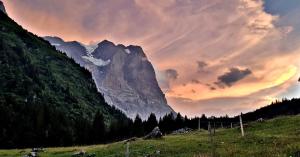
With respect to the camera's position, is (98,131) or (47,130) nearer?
(47,130)

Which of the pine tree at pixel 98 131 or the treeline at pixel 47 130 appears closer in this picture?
the treeline at pixel 47 130

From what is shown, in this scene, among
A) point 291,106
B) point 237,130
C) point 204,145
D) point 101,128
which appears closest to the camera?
point 204,145

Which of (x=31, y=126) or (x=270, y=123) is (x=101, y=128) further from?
(x=270, y=123)

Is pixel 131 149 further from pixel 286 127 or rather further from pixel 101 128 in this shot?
pixel 101 128

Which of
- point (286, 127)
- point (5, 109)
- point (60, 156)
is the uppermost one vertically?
point (5, 109)

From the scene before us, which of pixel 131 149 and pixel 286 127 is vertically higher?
pixel 286 127

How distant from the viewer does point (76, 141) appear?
→ 14700 centimetres

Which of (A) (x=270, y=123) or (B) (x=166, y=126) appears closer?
(A) (x=270, y=123)

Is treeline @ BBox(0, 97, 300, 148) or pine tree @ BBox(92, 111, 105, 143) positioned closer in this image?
treeline @ BBox(0, 97, 300, 148)

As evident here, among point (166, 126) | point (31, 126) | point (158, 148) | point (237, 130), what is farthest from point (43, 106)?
point (158, 148)

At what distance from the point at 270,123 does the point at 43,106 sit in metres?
108

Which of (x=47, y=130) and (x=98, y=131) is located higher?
(x=98, y=131)

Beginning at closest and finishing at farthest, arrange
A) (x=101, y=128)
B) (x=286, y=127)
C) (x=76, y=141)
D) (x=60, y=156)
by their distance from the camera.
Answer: (x=60, y=156)
(x=286, y=127)
(x=76, y=141)
(x=101, y=128)

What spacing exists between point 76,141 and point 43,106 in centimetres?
2806
